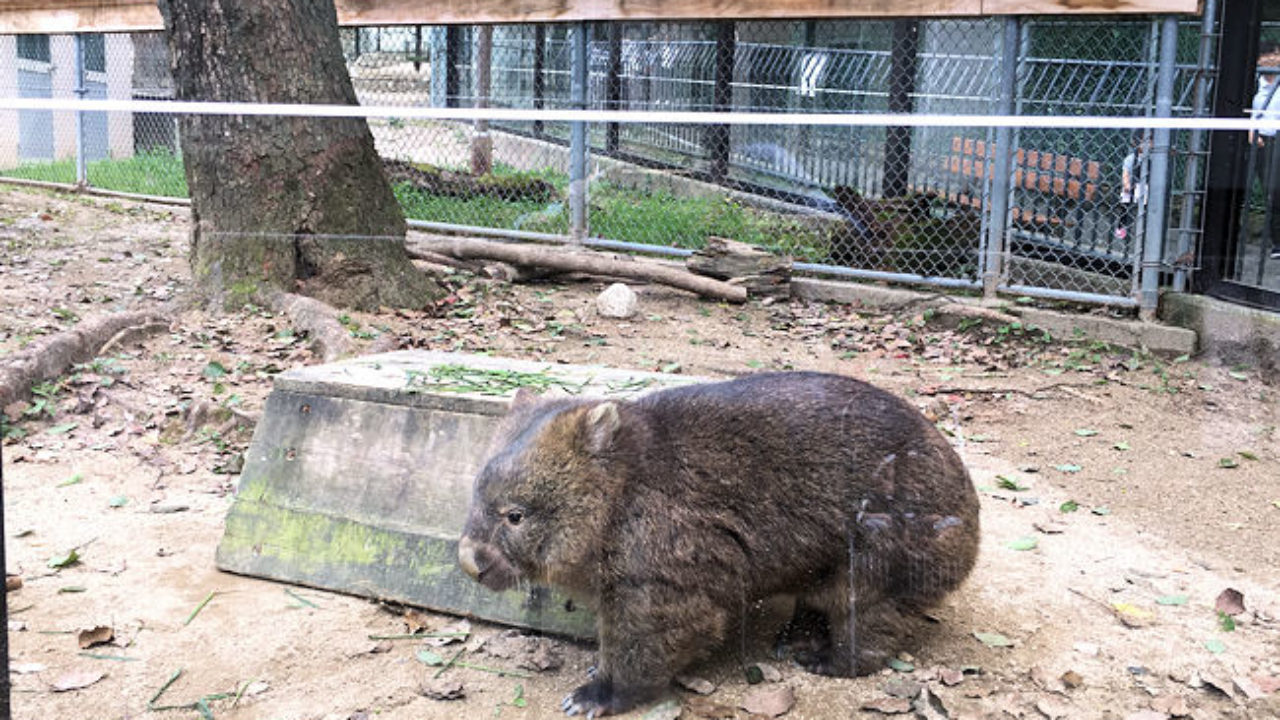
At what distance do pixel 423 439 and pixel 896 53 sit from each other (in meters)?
4.76

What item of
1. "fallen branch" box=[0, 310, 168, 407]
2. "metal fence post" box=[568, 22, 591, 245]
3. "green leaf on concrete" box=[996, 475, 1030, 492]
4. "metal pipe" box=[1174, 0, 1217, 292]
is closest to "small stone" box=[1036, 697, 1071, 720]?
"green leaf on concrete" box=[996, 475, 1030, 492]

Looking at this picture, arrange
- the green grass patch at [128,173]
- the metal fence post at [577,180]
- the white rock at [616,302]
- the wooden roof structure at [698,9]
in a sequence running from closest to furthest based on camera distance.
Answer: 1. the green grass patch at [128,173]
2. the white rock at [616,302]
3. the wooden roof structure at [698,9]
4. the metal fence post at [577,180]

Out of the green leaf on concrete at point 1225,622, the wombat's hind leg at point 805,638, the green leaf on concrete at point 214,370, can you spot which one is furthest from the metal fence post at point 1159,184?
the green leaf on concrete at point 214,370

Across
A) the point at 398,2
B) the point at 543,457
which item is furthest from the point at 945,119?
the point at 398,2

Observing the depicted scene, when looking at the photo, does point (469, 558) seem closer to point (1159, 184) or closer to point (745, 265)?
point (745, 265)

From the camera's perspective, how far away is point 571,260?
6.77m

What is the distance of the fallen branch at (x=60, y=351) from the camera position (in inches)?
171

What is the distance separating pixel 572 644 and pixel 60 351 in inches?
92.8

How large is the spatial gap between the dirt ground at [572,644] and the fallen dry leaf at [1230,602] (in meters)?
0.02

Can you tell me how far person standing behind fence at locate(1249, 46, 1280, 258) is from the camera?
506 centimetres

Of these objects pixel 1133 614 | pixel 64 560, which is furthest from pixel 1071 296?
pixel 64 560

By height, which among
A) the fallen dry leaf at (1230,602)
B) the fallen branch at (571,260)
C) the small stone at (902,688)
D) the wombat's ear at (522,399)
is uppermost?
the fallen branch at (571,260)

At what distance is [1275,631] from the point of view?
3.33 m

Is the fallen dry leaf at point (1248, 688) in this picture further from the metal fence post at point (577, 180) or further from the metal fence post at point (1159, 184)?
the metal fence post at point (577, 180)
